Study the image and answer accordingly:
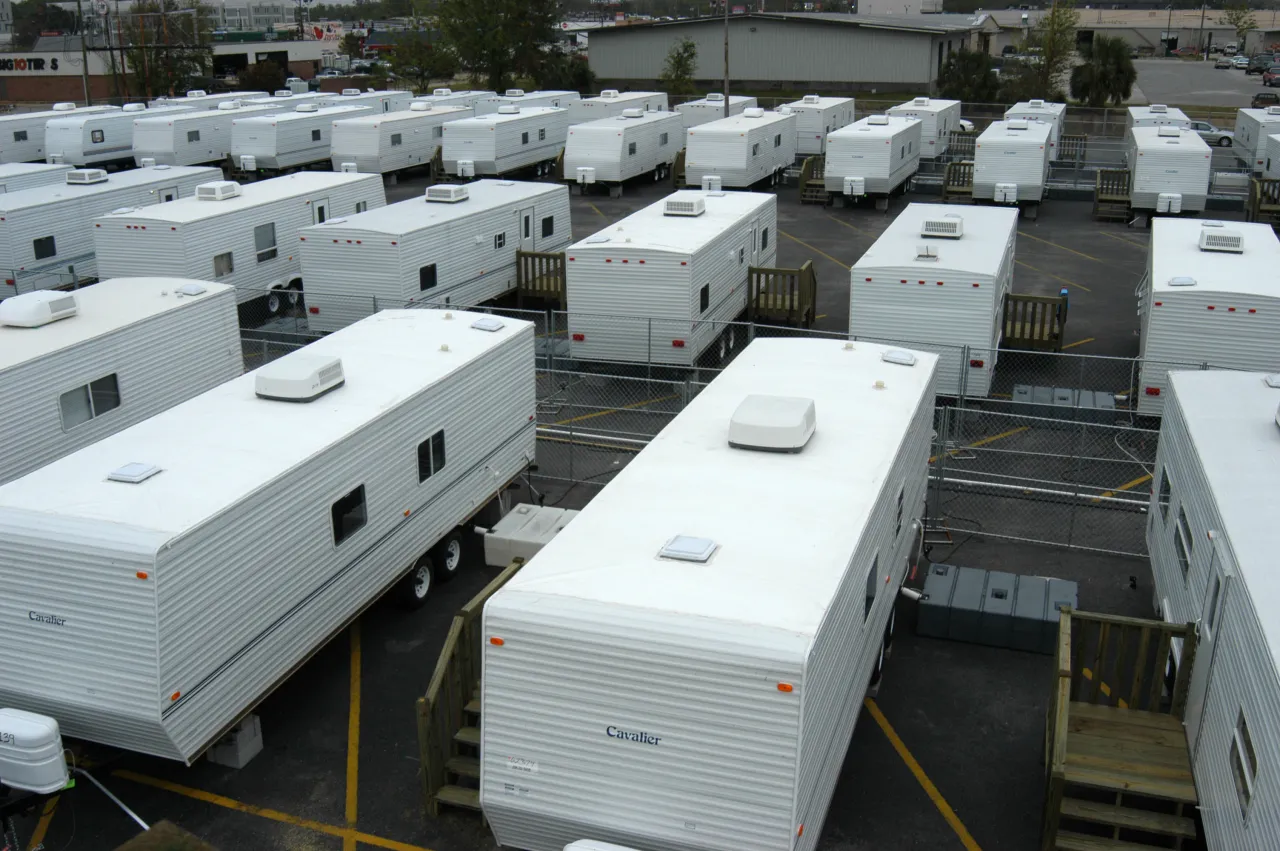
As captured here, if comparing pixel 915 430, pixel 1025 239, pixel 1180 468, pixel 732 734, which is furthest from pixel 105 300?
pixel 1025 239

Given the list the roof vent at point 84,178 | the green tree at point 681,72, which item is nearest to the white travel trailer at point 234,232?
the roof vent at point 84,178

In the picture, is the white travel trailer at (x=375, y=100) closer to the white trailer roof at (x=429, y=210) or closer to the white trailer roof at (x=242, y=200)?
the white trailer roof at (x=242, y=200)

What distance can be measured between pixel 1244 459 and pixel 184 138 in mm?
38975

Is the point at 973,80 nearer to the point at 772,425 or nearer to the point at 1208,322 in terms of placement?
the point at 1208,322

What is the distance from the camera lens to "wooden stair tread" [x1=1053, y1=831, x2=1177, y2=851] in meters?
9.47

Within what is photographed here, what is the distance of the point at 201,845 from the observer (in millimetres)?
8117

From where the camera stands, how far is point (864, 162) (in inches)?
1470

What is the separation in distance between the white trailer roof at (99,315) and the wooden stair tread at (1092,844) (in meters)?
12.4

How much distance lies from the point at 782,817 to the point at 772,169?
116 ft

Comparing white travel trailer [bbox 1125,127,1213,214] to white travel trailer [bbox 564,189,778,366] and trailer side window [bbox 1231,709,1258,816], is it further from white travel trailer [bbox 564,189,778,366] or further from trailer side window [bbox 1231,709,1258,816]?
trailer side window [bbox 1231,709,1258,816]

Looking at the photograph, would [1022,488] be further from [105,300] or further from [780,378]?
[105,300]

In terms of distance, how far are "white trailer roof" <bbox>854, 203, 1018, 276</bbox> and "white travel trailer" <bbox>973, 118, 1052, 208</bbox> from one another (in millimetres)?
12985

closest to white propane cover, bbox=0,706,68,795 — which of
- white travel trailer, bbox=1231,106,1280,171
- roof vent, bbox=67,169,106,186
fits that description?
roof vent, bbox=67,169,106,186

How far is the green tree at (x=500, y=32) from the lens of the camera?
69.2 meters
